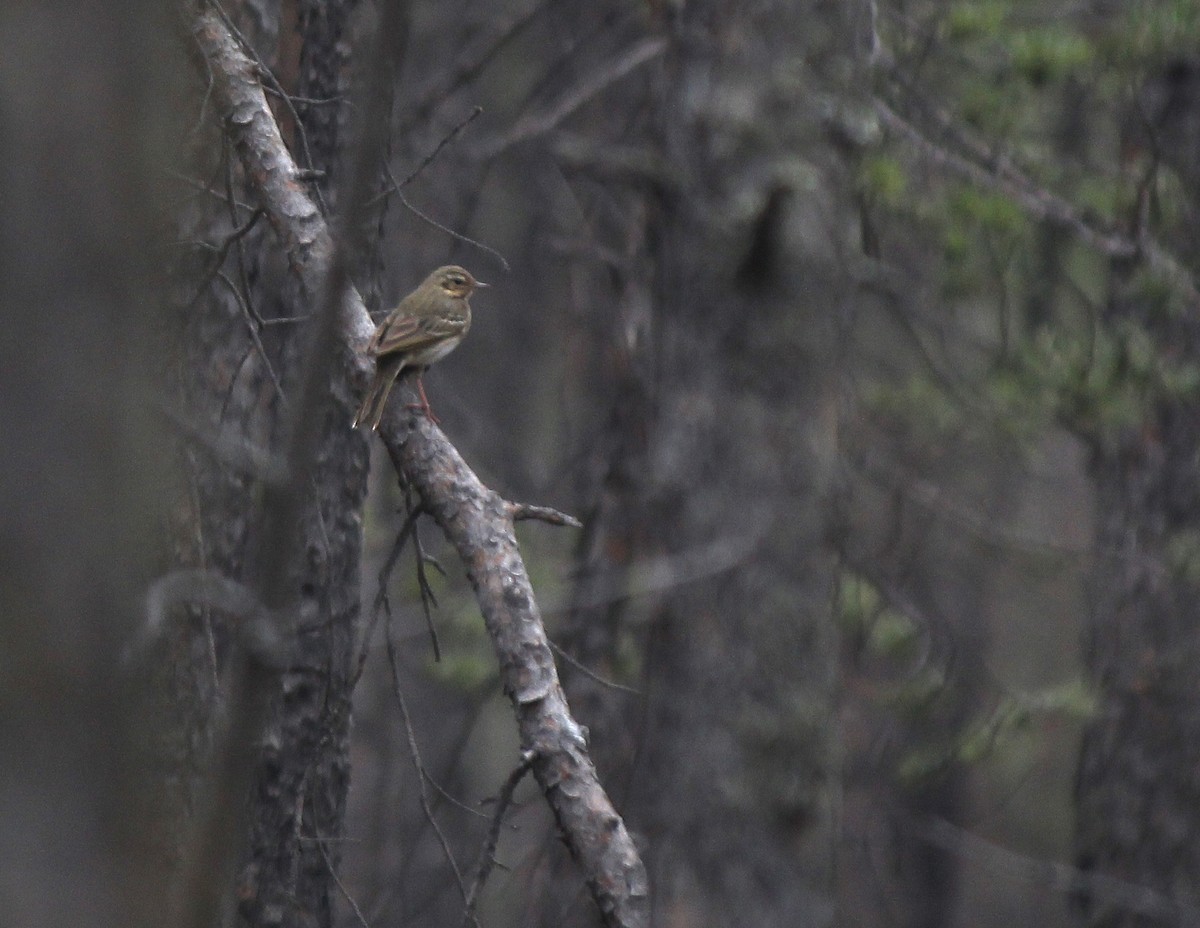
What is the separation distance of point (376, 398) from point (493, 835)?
141cm

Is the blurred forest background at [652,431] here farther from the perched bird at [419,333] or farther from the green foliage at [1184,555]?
the perched bird at [419,333]

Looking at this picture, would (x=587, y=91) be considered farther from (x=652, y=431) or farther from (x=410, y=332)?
(x=410, y=332)

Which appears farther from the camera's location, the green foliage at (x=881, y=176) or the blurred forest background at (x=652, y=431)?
the green foliage at (x=881, y=176)

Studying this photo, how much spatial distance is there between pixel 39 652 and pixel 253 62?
9.05 feet

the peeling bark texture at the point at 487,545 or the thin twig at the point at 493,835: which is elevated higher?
the peeling bark texture at the point at 487,545

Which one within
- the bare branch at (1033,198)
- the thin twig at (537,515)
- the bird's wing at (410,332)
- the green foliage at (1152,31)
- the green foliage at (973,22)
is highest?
the green foliage at (1152,31)

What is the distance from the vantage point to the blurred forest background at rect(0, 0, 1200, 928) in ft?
6.63

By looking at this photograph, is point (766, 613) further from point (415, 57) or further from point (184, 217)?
point (415, 57)

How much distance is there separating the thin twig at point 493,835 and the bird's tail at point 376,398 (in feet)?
3.81

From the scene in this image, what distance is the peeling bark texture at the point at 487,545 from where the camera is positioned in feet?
10.5

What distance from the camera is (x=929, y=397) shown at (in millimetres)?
10469

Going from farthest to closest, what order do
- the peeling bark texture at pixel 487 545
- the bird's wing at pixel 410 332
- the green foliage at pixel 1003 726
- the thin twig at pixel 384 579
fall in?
1. the green foliage at pixel 1003 726
2. the bird's wing at pixel 410 332
3. the thin twig at pixel 384 579
4. the peeling bark texture at pixel 487 545

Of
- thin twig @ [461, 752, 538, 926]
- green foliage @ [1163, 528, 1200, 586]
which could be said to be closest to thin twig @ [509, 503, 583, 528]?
thin twig @ [461, 752, 538, 926]

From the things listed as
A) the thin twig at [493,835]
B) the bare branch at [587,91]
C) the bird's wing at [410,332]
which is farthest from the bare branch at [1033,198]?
the thin twig at [493,835]
